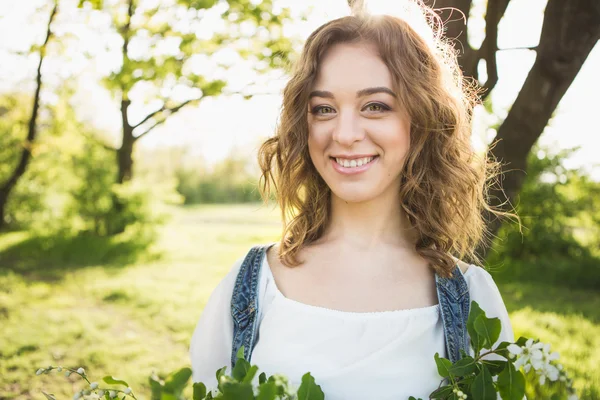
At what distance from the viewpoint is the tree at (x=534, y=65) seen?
2.50 m

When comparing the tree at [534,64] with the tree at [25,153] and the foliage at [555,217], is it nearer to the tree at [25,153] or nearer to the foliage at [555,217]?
the foliage at [555,217]

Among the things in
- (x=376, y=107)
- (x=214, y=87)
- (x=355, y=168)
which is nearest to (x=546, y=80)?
(x=376, y=107)

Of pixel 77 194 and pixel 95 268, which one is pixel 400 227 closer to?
pixel 95 268

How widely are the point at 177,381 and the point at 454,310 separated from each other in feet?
3.47

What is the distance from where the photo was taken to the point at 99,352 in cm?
516

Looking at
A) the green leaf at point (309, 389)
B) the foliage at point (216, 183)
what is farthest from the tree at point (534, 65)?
the foliage at point (216, 183)

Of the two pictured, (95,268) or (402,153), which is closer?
(402,153)

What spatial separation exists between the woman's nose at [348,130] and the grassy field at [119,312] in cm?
306

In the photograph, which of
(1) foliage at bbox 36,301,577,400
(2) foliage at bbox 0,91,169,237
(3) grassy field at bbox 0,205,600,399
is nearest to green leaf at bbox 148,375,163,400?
(1) foliage at bbox 36,301,577,400

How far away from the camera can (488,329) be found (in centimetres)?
Answer: 131

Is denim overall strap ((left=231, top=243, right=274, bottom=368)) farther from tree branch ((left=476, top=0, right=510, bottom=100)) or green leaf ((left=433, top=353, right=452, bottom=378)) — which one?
tree branch ((left=476, top=0, right=510, bottom=100))

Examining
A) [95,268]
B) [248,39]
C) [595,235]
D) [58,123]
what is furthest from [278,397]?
[58,123]

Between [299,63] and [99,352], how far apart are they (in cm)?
428

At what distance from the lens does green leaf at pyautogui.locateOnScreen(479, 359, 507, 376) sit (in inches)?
50.9
